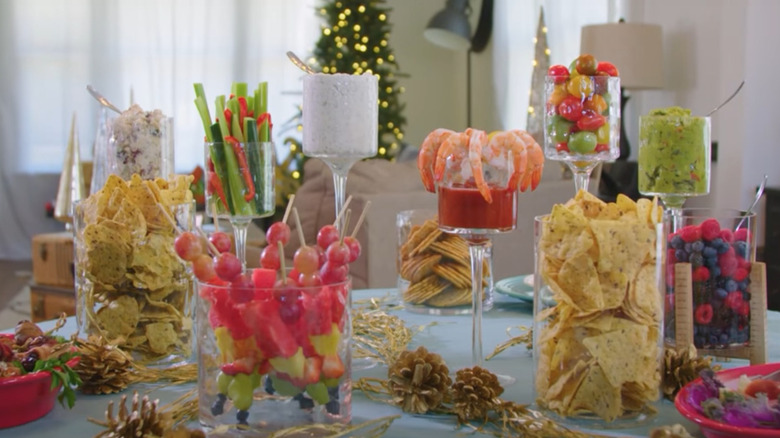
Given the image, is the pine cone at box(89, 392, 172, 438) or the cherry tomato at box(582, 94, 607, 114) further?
the cherry tomato at box(582, 94, 607, 114)

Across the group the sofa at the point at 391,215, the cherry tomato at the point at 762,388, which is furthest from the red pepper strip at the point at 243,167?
the sofa at the point at 391,215

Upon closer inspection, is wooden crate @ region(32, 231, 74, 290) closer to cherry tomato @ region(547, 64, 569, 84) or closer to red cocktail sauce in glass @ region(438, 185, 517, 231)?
cherry tomato @ region(547, 64, 569, 84)

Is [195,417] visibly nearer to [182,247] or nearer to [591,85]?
[182,247]

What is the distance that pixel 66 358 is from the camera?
98cm

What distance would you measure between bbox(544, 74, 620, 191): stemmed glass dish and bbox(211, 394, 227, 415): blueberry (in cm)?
75

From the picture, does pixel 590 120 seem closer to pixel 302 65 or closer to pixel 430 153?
pixel 430 153

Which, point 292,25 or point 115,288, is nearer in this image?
point 115,288

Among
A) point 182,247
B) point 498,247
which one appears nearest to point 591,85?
point 182,247

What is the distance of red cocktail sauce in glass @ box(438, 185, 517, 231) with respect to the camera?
1.08 m

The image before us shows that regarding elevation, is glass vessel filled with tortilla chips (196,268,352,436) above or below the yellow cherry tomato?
below

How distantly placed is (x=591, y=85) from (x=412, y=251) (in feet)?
1.45

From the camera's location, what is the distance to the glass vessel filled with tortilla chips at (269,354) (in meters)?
0.84

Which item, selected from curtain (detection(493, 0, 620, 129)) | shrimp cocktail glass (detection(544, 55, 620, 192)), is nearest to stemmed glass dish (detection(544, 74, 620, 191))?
shrimp cocktail glass (detection(544, 55, 620, 192))

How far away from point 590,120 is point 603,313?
552 mm
